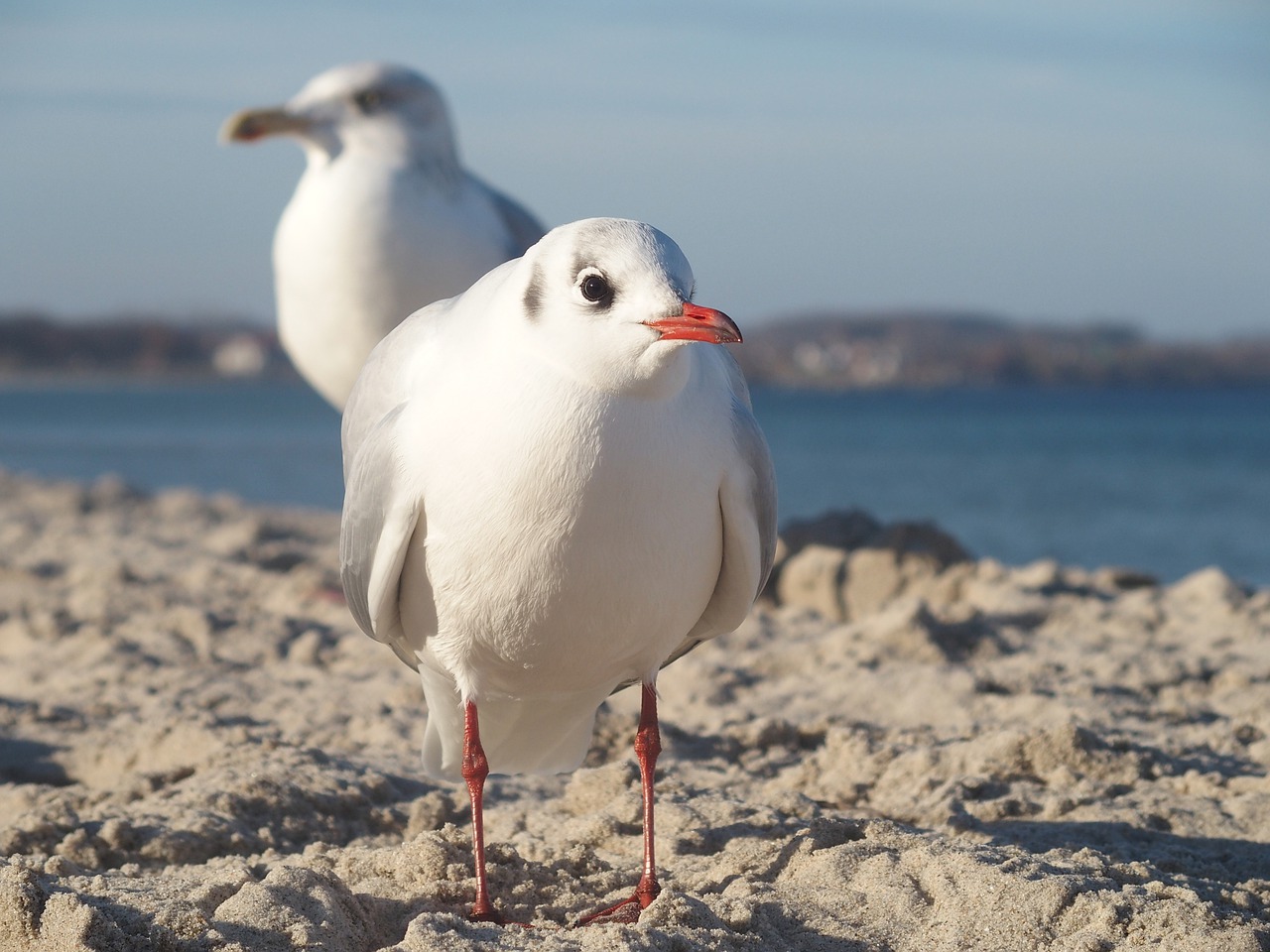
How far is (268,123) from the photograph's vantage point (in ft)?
23.7

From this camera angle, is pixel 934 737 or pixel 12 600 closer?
pixel 934 737

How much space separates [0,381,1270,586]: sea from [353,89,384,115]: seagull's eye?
24.6 ft

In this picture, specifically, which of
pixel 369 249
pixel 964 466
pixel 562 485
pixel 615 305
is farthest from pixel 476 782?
pixel 964 466

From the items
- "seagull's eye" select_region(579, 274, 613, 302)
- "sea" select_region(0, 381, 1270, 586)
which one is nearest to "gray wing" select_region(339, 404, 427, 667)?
"seagull's eye" select_region(579, 274, 613, 302)

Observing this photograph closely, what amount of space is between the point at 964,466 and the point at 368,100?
1040 inches

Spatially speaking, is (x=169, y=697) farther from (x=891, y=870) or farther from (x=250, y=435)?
(x=250, y=435)

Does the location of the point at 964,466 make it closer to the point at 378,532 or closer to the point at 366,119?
the point at 366,119

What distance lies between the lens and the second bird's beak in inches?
284

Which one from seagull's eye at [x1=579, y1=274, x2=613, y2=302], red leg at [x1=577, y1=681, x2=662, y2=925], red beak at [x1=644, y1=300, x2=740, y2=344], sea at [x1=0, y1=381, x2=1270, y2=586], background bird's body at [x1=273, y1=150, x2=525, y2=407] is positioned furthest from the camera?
sea at [x1=0, y1=381, x2=1270, y2=586]

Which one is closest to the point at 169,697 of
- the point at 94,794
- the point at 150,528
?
the point at 94,794

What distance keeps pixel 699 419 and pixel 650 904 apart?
3.21 ft

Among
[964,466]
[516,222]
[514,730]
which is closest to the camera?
[514,730]

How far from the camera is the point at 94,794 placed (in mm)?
3980

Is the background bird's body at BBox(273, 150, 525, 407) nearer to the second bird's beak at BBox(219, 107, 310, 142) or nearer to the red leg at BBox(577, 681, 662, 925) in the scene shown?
the second bird's beak at BBox(219, 107, 310, 142)
